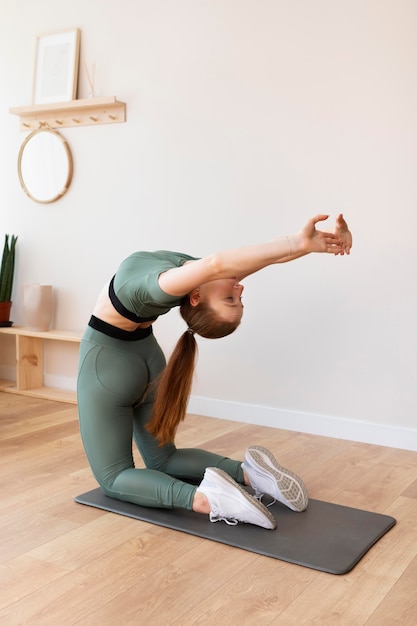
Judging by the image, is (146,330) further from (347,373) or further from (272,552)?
(347,373)

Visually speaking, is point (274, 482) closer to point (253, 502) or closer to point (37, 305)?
point (253, 502)

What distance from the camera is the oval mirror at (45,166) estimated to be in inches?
161

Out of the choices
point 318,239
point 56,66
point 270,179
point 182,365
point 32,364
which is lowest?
point 32,364

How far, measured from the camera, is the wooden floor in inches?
65.7

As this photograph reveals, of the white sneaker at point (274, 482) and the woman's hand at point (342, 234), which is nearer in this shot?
the woman's hand at point (342, 234)

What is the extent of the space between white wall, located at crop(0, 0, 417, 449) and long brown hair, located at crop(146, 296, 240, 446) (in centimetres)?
126

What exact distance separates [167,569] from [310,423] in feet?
5.29

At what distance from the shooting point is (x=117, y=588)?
1.79 meters

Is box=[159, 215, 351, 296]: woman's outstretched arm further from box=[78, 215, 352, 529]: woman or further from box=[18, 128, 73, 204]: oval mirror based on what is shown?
box=[18, 128, 73, 204]: oval mirror

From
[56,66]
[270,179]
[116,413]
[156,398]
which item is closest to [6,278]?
[56,66]

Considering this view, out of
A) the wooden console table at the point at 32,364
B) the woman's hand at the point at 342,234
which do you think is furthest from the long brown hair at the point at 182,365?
the wooden console table at the point at 32,364

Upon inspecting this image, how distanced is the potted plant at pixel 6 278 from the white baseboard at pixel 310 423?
1.32 meters

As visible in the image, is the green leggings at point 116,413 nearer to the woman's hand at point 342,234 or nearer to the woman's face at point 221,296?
the woman's face at point 221,296

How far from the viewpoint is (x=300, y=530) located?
216 centimetres
